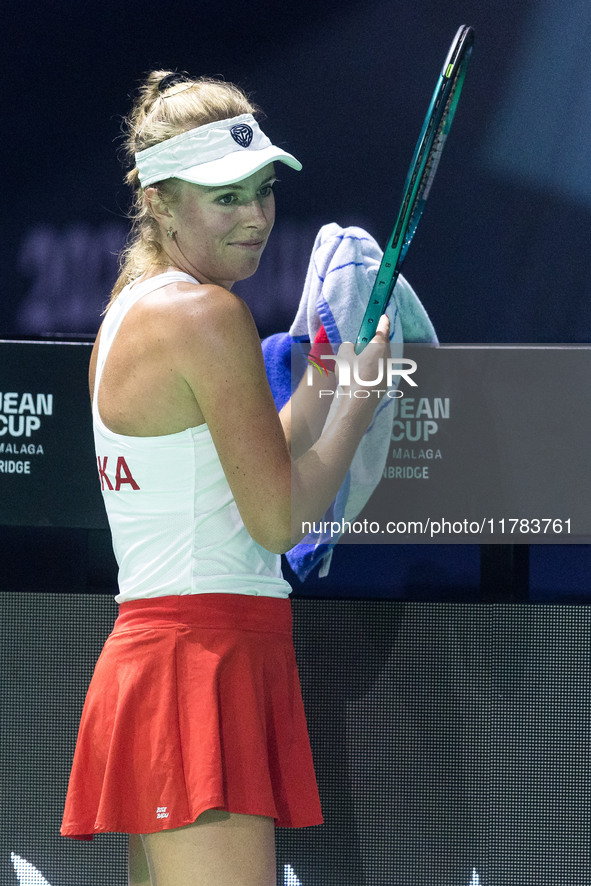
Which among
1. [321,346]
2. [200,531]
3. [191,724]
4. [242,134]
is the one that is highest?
[242,134]

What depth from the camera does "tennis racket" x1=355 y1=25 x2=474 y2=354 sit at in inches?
64.3

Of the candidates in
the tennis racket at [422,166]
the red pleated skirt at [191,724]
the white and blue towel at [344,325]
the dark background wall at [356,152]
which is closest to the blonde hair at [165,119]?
the tennis racket at [422,166]

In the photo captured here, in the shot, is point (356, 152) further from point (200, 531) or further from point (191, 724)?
point (191, 724)

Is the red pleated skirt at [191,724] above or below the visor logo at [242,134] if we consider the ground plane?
below

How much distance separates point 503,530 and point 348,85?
105 centimetres

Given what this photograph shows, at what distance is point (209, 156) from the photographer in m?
1.38

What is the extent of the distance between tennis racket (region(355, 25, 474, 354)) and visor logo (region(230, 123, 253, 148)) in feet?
1.07

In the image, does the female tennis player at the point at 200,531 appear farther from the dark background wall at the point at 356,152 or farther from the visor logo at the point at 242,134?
the dark background wall at the point at 356,152

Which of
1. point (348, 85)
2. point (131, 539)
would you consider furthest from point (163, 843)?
point (348, 85)

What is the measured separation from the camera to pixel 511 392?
7.11 ft

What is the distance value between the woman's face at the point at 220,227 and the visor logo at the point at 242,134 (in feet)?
0.15

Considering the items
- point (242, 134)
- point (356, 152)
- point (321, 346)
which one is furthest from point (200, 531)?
point (356, 152)

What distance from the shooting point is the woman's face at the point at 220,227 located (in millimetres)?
1401

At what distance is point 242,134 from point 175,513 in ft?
1.70
